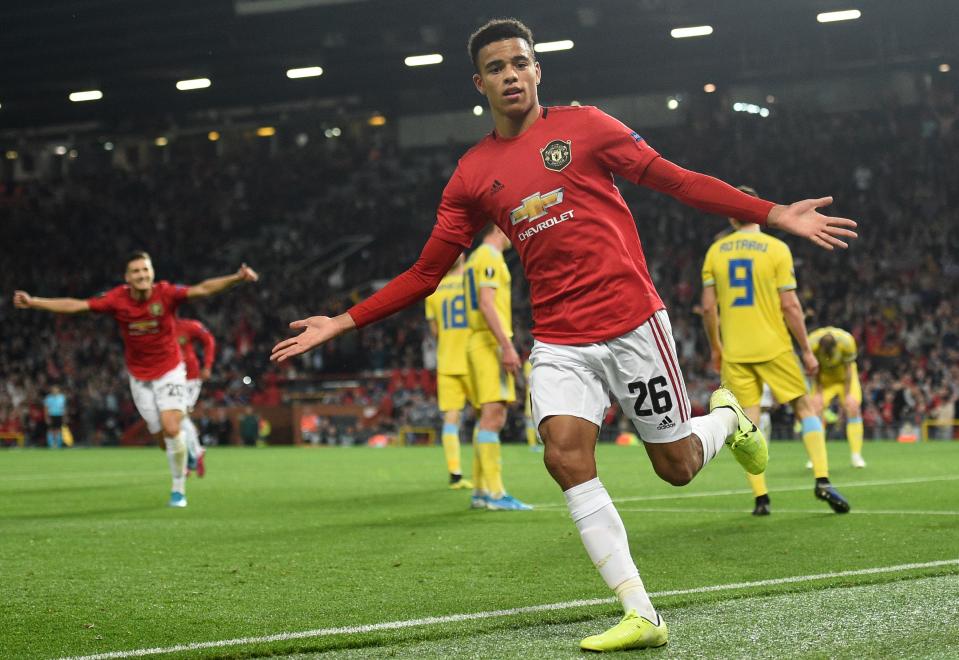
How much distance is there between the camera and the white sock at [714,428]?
557cm

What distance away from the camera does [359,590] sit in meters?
6.40

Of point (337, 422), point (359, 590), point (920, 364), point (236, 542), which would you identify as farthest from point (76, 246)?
point (359, 590)

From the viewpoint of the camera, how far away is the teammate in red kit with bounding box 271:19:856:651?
5.02 m

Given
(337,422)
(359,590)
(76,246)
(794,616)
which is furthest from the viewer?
(76,246)

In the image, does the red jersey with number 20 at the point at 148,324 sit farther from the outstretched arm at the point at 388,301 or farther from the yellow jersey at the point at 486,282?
the outstretched arm at the point at 388,301

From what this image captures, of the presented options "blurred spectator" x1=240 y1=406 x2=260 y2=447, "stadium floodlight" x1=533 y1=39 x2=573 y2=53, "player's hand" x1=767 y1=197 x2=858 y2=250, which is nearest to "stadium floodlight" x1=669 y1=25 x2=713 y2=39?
"stadium floodlight" x1=533 y1=39 x2=573 y2=53

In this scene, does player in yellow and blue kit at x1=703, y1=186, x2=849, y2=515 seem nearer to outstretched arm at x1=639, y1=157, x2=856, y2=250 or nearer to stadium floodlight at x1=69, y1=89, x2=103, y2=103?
outstretched arm at x1=639, y1=157, x2=856, y2=250

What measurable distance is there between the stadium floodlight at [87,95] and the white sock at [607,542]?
1401 inches

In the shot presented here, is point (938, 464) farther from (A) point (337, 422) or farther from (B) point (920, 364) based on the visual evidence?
(A) point (337, 422)

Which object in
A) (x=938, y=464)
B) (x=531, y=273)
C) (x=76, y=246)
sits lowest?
(x=938, y=464)

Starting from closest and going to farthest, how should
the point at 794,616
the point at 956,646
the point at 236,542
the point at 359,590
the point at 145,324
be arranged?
1. the point at 956,646
2. the point at 794,616
3. the point at 359,590
4. the point at 236,542
5. the point at 145,324

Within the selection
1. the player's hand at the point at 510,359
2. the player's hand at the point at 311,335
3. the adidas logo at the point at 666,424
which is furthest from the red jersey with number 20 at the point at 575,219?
the player's hand at the point at 510,359

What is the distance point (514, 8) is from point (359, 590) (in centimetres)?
2392

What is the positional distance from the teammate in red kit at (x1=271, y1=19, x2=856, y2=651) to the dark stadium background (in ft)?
76.3
